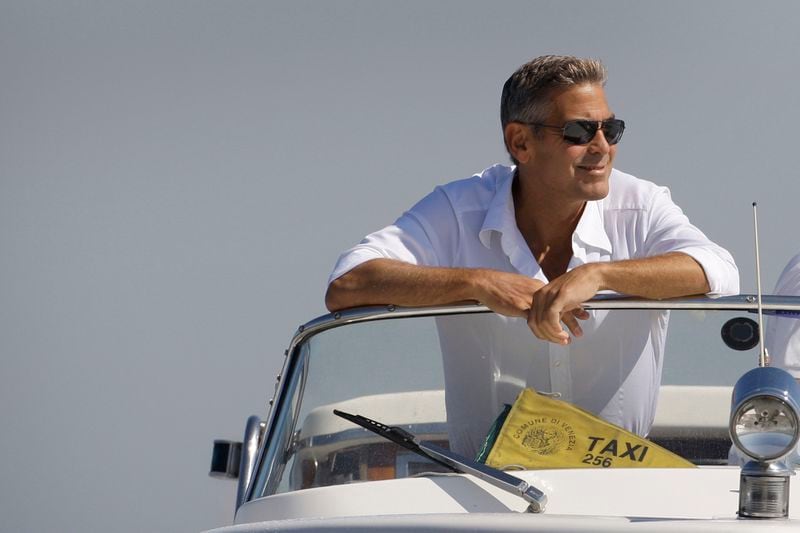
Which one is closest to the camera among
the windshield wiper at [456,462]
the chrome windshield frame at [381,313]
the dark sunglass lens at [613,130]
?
the windshield wiper at [456,462]

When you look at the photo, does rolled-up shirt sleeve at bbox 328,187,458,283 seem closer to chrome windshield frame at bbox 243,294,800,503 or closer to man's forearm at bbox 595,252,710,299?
chrome windshield frame at bbox 243,294,800,503

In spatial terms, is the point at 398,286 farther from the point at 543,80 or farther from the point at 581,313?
the point at 543,80

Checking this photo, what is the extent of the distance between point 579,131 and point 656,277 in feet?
2.20

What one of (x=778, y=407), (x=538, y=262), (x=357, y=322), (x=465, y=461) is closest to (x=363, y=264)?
(x=357, y=322)

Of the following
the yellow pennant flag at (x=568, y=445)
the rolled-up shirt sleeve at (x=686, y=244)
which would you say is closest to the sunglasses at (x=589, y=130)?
the rolled-up shirt sleeve at (x=686, y=244)

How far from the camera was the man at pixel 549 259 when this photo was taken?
3.24 m

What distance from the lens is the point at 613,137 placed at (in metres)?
3.75

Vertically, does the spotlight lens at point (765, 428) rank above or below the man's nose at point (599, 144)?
below

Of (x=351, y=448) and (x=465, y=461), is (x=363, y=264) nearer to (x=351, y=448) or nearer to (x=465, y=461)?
(x=351, y=448)

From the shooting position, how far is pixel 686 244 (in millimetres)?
3545

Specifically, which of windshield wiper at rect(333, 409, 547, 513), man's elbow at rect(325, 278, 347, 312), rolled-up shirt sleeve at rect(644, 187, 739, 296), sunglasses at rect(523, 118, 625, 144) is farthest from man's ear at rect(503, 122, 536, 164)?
windshield wiper at rect(333, 409, 547, 513)

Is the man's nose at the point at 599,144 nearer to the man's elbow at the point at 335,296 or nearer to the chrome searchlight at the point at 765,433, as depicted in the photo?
the man's elbow at the point at 335,296

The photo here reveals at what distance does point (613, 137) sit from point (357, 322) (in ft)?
2.87

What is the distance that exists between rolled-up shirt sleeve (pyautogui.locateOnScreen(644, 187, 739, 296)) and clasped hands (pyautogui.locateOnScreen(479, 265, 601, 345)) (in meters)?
0.31
